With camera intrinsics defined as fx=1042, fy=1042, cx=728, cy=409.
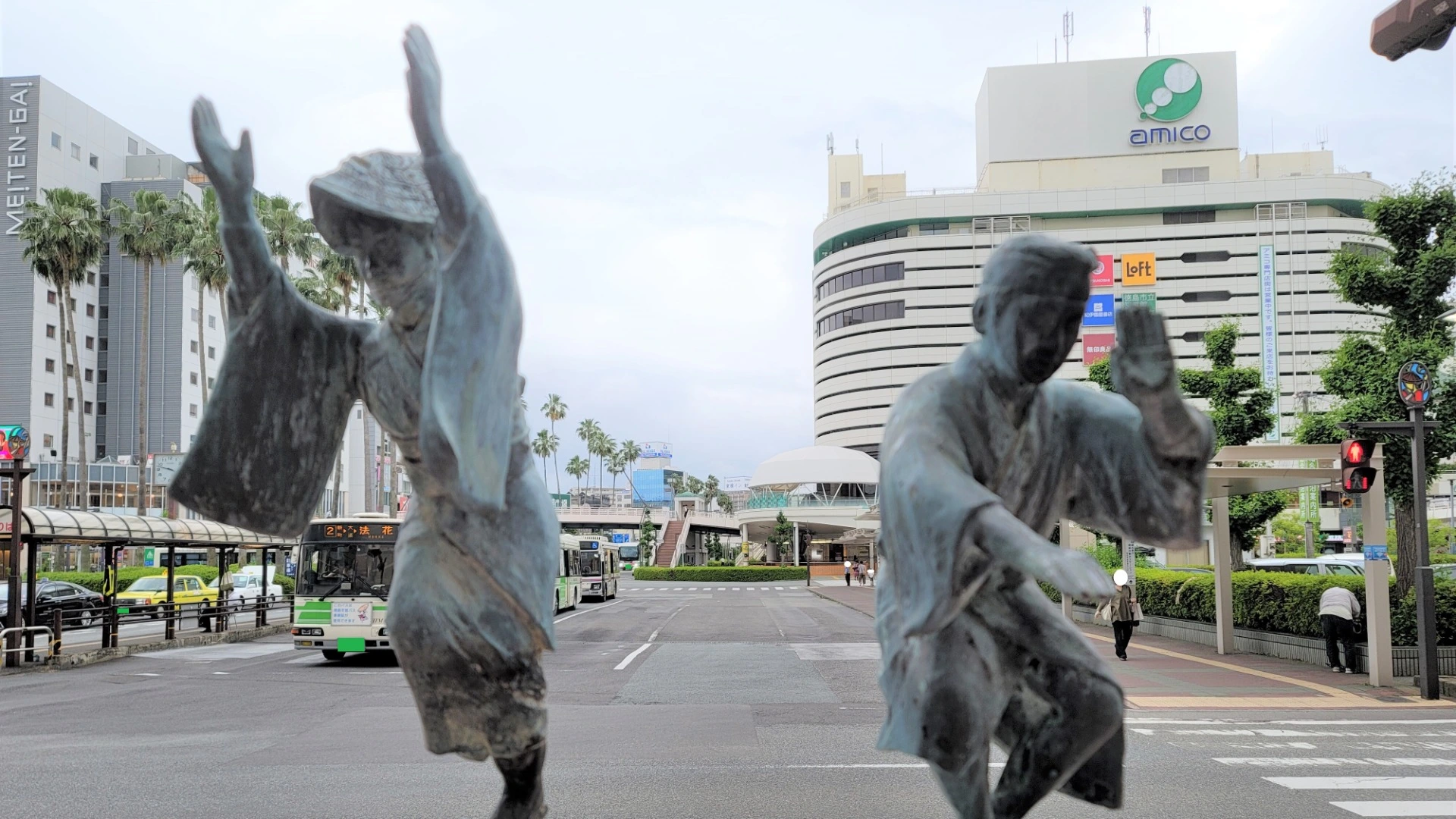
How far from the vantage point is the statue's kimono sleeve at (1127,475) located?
2560 millimetres

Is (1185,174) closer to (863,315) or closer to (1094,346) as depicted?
(863,315)

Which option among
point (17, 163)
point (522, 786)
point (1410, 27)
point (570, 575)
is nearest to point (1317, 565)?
point (570, 575)

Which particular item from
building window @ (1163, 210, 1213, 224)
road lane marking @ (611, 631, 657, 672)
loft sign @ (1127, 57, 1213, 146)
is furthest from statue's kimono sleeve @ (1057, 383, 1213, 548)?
loft sign @ (1127, 57, 1213, 146)

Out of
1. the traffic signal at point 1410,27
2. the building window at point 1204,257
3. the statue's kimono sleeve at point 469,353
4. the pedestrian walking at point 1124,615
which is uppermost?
the building window at point 1204,257

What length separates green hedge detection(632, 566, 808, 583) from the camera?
220ft

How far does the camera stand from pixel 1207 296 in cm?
8281

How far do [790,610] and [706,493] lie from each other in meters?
108

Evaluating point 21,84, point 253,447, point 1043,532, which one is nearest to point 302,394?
point 253,447

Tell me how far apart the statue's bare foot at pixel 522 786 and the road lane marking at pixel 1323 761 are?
241 inches

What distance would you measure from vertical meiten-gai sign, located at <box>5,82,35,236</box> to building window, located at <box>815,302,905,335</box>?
60.5m

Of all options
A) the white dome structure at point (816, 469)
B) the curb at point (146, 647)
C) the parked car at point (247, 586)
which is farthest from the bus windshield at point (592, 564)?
the white dome structure at point (816, 469)

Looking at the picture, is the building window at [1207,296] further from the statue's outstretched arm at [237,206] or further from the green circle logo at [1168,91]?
the statue's outstretched arm at [237,206]

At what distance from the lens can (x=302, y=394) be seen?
111 inches

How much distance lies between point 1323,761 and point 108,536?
689 inches
